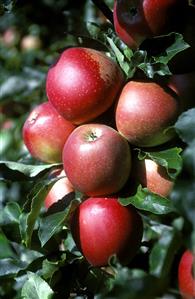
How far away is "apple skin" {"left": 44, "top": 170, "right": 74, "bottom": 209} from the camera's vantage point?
120 cm

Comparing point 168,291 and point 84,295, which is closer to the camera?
point 168,291

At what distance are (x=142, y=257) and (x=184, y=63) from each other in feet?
1.09

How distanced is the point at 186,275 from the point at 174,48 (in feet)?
1.16

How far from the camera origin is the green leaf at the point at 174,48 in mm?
1086

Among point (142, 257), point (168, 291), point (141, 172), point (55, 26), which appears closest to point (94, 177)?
point (141, 172)

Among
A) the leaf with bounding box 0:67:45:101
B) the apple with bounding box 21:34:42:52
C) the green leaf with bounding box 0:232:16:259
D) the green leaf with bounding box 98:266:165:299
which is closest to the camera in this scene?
the green leaf with bounding box 98:266:165:299

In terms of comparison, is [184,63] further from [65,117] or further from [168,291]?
[168,291]

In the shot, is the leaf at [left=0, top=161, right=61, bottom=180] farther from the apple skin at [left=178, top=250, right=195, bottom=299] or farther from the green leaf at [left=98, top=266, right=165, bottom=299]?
the green leaf at [left=98, top=266, right=165, bottom=299]

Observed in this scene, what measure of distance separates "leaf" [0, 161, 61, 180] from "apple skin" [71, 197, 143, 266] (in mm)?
178

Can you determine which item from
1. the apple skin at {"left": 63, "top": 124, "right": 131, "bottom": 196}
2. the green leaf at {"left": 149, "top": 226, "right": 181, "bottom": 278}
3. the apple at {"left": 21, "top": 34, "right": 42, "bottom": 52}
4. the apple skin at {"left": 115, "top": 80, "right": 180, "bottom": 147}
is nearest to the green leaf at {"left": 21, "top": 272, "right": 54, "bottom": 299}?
the apple skin at {"left": 63, "top": 124, "right": 131, "bottom": 196}

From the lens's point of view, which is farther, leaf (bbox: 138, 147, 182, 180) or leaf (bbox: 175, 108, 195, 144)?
leaf (bbox: 138, 147, 182, 180)

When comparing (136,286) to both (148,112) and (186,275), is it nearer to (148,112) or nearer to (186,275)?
(186,275)

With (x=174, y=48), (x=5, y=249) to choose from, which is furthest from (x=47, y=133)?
(x=5, y=249)

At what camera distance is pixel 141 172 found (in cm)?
114
